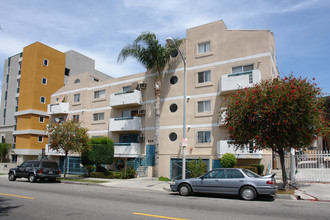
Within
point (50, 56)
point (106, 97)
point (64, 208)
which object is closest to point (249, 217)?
point (64, 208)

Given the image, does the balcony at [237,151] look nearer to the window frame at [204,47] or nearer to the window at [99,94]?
the window frame at [204,47]

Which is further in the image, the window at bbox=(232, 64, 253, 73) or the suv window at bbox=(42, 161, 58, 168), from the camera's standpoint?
the window at bbox=(232, 64, 253, 73)

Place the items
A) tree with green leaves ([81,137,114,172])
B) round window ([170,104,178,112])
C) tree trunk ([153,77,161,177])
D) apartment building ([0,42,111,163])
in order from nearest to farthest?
tree trunk ([153,77,161,177])
tree with green leaves ([81,137,114,172])
round window ([170,104,178,112])
apartment building ([0,42,111,163])

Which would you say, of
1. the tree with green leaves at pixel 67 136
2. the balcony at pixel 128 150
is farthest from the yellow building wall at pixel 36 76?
the balcony at pixel 128 150

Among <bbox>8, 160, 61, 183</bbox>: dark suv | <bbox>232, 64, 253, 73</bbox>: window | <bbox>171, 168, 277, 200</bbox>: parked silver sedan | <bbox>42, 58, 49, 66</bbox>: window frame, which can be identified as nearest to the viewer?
<bbox>171, 168, 277, 200</bbox>: parked silver sedan

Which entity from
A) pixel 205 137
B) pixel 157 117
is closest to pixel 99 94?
pixel 157 117

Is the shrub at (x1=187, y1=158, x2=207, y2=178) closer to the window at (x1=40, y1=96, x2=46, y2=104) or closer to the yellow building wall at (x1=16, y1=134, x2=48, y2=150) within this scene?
the yellow building wall at (x1=16, y1=134, x2=48, y2=150)

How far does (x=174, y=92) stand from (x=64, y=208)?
16.9 metres

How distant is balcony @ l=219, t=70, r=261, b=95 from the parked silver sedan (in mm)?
8869

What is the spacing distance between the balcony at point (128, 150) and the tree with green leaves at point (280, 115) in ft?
42.7

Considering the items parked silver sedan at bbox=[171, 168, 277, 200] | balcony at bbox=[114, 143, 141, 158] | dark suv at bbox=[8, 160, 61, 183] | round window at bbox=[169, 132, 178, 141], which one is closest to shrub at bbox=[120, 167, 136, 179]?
balcony at bbox=[114, 143, 141, 158]

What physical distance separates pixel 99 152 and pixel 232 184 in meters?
15.1

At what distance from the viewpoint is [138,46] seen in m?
24.8

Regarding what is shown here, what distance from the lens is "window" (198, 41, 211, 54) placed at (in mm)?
24062
